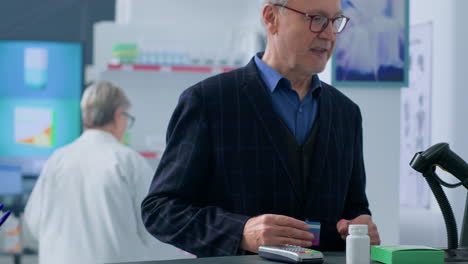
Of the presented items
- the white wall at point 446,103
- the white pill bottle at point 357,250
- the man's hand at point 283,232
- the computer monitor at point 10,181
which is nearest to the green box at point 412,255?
the white pill bottle at point 357,250

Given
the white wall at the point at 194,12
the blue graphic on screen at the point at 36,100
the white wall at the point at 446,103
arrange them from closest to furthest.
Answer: the white wall at the point at 446,103, the white wall at the point at 194,12, the blue graphic on screen at the point at 36,100

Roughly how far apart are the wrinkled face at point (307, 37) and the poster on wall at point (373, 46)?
1345mm

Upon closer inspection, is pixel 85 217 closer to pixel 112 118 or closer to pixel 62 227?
pixel 62 227

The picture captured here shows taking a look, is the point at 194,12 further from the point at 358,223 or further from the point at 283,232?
the point at 283,232

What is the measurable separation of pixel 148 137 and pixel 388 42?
2291 mm

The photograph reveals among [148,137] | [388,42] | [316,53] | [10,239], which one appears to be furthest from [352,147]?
[10,239]

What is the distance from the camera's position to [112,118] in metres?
3.88

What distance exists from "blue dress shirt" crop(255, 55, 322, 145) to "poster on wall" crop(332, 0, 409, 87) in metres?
1.28

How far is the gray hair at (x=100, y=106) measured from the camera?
3.86 m

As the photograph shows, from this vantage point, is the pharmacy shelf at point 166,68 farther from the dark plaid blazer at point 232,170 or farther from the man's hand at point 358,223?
the man's hand at point 358,223

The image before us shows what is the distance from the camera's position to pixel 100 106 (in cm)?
386

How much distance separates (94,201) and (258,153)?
1937mm

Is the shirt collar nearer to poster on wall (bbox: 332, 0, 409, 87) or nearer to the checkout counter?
the checkout counter

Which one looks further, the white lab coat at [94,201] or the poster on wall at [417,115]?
the poster on wall at [417,115]
